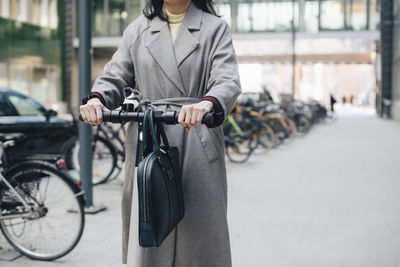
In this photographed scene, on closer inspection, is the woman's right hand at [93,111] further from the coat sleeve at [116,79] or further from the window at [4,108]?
the window at [4,108]

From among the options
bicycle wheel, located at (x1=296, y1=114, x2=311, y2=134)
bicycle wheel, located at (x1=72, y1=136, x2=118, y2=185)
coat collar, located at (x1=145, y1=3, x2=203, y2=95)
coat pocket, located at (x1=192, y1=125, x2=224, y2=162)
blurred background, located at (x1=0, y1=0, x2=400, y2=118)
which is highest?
blurred background, located at (x1=0, y1=0, x2=400, y2=118)

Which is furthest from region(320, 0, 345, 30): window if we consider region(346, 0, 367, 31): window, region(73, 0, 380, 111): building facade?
region(346, 0, 367, 31): window

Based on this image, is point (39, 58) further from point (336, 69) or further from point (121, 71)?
point (336, 69)

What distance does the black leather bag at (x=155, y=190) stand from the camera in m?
1.86

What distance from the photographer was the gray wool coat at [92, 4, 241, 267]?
7.71 feet

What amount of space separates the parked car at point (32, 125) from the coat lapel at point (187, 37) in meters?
5.16

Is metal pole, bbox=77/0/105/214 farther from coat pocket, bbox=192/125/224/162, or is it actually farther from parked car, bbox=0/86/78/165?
coat pocket, bbox=192/125/224/162

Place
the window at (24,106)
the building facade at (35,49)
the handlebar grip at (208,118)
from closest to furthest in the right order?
the handlebar grip at (208,118) → the window at (24,106) → the building facade at (35,49)

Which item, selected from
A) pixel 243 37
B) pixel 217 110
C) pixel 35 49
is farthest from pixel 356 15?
pixel 217 110

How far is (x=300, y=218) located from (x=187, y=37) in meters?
3.62

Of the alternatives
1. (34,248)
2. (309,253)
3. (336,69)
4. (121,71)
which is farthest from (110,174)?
(336,69)

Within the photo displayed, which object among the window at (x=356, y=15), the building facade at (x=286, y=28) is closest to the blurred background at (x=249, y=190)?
the building facade at (x=286, y=28)

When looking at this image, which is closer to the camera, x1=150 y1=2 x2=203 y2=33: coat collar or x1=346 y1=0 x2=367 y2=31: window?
x1=150 y1=2 x2=203 y2=33: coat collar

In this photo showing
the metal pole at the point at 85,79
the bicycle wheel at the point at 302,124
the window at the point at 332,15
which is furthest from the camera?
the window at the point at 332,15
